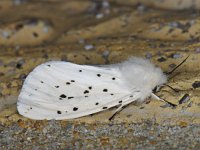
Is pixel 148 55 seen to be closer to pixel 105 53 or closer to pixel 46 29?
pixel 105 53

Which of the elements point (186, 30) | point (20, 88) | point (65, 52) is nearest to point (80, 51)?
point (65, 52)

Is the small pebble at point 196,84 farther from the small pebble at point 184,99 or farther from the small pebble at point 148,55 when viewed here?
the small pebble at point 148,55

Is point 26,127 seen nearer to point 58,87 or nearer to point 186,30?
point 58,87

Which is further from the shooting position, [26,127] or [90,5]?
[90,5]

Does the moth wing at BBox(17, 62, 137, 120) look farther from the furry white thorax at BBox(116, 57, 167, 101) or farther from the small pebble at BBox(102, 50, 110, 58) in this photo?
the small pebble at BBox(102, 50, 110, 58)

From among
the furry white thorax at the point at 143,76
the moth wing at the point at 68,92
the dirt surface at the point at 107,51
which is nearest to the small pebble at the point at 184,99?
the dirt surface at the point at 107,51
